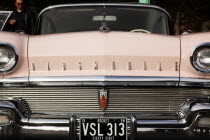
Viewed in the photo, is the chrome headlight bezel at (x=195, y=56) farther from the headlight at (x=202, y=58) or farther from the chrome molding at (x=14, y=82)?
the chrome molding at (x=14, y=82)

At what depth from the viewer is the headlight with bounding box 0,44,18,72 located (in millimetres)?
4602

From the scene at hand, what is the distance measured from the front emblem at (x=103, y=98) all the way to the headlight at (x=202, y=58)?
0.76 m

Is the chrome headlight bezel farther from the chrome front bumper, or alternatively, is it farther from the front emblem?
the front emblem

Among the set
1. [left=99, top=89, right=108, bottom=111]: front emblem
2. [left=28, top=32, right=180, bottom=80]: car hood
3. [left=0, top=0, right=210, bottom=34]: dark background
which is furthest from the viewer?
[left=0, top=0, right=210, bottom=34]: dark background

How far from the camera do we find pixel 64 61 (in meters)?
4.62

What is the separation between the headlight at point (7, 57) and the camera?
181 inches

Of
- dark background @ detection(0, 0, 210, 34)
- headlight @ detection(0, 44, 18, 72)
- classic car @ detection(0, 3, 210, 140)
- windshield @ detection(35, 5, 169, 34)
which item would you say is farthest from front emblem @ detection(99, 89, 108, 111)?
dark background @ detection(0, 0, 210, 34)

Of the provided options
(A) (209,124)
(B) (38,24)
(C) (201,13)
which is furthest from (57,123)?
A: (C) (201,13)

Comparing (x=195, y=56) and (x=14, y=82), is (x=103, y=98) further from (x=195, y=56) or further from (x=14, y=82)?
(x=195, y=56)

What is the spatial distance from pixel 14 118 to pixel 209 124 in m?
1.52

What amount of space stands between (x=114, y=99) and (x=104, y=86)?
0.47 feet

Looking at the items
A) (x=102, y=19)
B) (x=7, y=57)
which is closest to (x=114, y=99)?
(x=7, y=57)

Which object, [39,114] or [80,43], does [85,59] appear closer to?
[80,43]

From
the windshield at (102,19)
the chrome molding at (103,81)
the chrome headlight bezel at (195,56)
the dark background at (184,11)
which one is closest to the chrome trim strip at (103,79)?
the chrome molding at (103,81)
